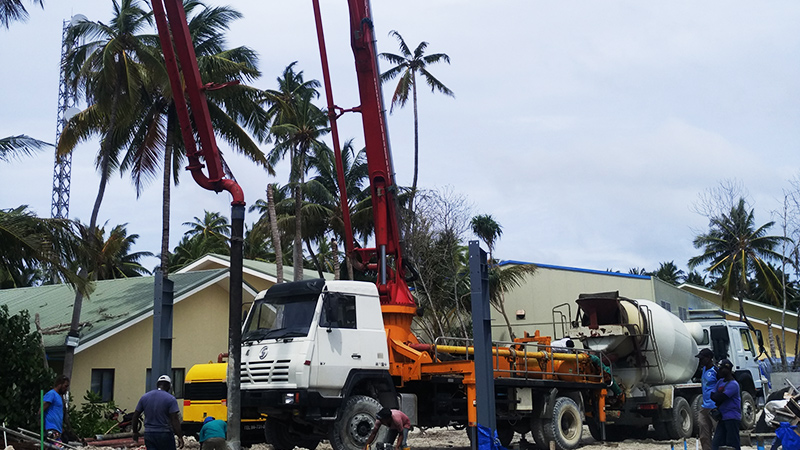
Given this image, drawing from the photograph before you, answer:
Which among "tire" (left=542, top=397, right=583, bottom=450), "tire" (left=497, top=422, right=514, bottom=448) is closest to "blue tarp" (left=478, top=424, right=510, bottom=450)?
"tire" (left=542, top=397, right=583, bottom=450)

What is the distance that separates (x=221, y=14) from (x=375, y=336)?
619 inches

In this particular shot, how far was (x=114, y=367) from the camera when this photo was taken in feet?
76.0

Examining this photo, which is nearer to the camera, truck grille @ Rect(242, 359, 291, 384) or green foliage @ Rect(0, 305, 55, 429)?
truck grille @ Rect(242, 359, 291, 384)

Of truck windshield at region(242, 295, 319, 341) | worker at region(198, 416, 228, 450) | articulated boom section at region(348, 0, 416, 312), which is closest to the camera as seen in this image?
worker at region(198, 416, 228, 450)

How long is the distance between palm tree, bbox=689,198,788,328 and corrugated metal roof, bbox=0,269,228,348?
26.6 m

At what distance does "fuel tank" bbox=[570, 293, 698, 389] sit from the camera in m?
17.1

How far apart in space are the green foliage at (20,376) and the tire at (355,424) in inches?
291

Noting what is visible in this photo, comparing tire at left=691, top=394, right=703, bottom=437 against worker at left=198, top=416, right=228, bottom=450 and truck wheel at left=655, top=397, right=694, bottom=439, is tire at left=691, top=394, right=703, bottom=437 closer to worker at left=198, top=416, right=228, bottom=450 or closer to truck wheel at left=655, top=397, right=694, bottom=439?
truck wheel at left=655, top=397, right=694, bottom=439

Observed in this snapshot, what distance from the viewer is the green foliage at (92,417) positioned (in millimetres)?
19878

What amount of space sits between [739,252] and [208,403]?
3559 cm

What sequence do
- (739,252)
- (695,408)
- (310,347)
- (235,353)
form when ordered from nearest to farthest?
(235,353)
(310,347)
(695,408)
(739,252)

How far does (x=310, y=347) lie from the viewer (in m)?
13.1

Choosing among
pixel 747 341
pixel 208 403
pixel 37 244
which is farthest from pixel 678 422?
pixel 37 244

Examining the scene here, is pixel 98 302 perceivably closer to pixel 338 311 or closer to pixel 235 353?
pixel 338 311
